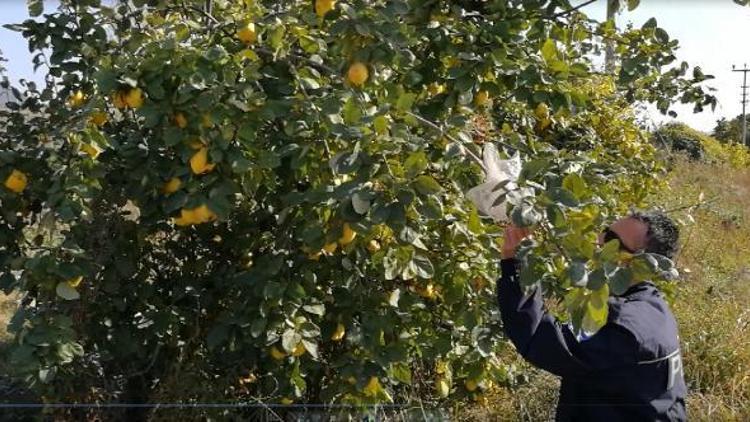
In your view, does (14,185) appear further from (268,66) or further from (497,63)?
(497,63)

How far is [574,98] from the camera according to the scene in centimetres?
261

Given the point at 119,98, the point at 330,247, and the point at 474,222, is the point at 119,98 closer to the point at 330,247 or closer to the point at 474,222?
the point at 330,247

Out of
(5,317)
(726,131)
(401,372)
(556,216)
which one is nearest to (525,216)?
(556,216)

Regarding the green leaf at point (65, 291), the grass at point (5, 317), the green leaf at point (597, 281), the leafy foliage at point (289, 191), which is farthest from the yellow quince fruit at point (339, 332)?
the grass at point (5, 317)

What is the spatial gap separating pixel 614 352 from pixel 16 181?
1.78 meters

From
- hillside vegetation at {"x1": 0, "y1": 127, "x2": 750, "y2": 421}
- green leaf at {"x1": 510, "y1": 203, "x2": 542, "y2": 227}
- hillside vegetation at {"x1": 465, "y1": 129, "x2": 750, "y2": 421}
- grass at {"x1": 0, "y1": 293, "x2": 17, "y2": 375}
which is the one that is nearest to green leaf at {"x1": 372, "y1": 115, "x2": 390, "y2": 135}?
green leaf at {"x1": 510, "y1": 203, "x2": 542, "y2": 227}

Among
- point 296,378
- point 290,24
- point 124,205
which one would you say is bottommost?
point 296,378

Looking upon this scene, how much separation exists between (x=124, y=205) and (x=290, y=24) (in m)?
0.89

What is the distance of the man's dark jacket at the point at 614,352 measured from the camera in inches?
82.6

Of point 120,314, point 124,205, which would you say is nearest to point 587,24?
point 124,205

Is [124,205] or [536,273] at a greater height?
[536,273]

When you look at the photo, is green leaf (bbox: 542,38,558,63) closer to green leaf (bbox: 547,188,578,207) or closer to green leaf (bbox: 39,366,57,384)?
green leaf (bbox: 547,188,578,207)

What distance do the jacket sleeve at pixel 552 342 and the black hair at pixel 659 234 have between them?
1.09ft

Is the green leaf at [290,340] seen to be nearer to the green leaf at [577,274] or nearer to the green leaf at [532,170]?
the green leaf at [532,170]
